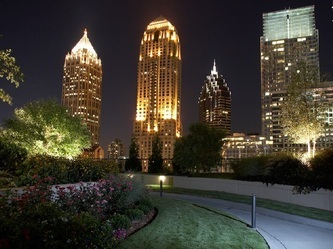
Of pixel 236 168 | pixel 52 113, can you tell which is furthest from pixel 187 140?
pixel 52 113

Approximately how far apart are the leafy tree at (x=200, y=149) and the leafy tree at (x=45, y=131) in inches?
446

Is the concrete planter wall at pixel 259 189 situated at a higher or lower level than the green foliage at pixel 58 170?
lower

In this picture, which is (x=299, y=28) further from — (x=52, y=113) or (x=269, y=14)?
(x=52, y=113)

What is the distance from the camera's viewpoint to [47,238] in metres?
5.69

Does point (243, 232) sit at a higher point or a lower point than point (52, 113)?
lower

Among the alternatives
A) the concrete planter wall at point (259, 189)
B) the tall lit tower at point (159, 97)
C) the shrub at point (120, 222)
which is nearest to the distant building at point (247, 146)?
the tall lit tower at point (159, 97)

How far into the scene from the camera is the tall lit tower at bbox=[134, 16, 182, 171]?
179500 millimetres

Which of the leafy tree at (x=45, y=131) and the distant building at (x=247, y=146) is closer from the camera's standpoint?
the leafy tree at (x=45, y=131)

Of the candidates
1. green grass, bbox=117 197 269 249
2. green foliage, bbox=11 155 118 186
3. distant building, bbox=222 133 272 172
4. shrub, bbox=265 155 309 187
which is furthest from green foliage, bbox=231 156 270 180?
distant building, bbox=222 133 272 172

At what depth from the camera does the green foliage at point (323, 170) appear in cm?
1466

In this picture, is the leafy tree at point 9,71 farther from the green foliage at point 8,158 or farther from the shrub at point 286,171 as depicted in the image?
the shrub at point 286,171

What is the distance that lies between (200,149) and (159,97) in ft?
523

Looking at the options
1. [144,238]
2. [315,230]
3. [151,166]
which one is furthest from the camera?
[151,166]

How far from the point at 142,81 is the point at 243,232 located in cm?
18482
